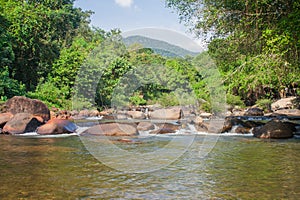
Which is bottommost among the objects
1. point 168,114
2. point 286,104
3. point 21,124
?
point 21,124

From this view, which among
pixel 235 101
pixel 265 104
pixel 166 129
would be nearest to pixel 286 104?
pixel 265 104

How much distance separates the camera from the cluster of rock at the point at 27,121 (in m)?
13.1

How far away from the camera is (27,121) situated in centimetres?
1348

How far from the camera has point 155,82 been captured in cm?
1895

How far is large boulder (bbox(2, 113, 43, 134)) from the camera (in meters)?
13.0

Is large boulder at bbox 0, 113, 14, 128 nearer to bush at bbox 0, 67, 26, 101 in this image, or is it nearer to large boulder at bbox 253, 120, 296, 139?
bush at bbox 0, 67, 26, 101

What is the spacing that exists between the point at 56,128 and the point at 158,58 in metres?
9.83

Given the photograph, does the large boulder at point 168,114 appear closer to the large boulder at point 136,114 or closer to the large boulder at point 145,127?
the large boulder at point 136,114

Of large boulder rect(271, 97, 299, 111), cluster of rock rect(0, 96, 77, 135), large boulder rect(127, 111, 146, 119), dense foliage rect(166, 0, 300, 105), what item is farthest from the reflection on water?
large boulder rect(271, 97, 299, 111)

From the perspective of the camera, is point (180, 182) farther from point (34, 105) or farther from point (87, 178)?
point (34, 105)

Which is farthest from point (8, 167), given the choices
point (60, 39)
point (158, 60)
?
point (60, 39)

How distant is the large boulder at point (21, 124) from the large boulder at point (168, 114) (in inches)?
326

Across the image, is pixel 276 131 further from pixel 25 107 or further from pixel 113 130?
pixel 25 107

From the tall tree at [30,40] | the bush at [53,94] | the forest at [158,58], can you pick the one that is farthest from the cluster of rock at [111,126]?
the tall tree at [30,40]
